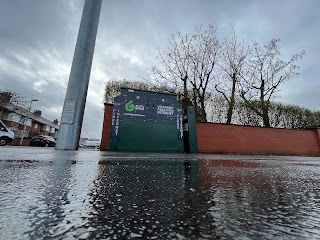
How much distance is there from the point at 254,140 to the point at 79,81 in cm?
1106

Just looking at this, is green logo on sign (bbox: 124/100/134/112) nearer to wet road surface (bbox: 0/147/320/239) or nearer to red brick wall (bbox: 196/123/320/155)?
red brick wall (bbox: 196/123/320/155)

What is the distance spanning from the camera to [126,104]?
8.06 metres

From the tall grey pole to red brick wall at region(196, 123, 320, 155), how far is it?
→ 7554mm

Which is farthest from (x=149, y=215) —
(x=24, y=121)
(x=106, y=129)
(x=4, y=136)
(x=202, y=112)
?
(x=24, y=121)

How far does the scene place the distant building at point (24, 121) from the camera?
110 feet

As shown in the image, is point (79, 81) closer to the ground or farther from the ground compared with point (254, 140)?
farther from the ground

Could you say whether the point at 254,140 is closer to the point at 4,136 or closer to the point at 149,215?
the point at 149,215

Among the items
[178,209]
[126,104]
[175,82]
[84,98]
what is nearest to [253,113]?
[175,82]

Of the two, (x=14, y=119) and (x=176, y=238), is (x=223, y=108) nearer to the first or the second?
(x=176, y=238)

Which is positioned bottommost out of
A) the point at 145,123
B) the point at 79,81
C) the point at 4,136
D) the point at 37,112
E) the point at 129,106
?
the point at 145,123

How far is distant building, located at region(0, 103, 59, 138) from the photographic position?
33606 mm

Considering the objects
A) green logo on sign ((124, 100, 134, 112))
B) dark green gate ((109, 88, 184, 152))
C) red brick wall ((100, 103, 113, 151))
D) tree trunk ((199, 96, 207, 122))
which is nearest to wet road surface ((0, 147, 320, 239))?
dark green gate ((109, 88, 184, 152))

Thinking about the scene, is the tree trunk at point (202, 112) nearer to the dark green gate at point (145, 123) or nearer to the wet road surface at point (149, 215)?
the dark green gate at point (145, 123)

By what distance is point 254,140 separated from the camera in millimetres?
13281
